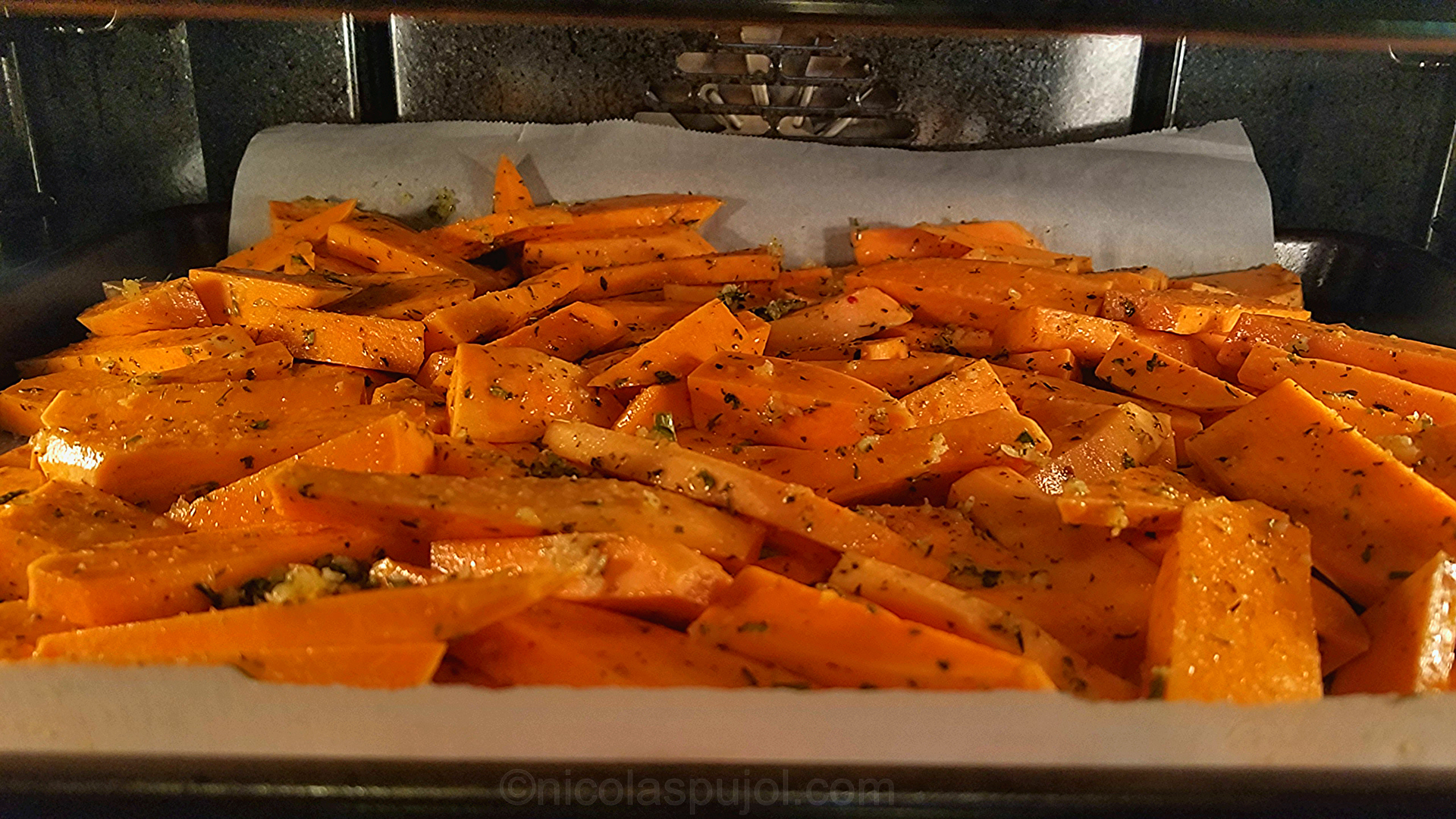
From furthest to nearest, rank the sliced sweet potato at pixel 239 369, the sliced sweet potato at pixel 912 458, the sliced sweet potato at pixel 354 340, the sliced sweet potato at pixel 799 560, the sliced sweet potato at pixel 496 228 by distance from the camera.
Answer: the sliced sweet potato at pixel 496 228 → the sliced sweet potato at pixel 354 340 → the sliced sweet potato at pixel 239 369 → the sliced sweet potato at pixel 912 458 → the sliced sweet potato at pixel 799 560

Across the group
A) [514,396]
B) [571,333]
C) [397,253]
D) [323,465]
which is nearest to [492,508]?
[323,465]

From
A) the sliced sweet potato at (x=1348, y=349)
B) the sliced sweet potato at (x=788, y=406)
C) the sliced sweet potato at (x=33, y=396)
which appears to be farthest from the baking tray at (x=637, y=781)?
the sliced sweet potato at (x=1348, y=349)

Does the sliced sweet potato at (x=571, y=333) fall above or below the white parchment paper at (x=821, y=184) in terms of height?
below

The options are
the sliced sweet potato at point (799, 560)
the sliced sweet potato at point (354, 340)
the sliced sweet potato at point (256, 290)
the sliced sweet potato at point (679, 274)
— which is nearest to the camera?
the sliced sweet potato at point (799, 560)

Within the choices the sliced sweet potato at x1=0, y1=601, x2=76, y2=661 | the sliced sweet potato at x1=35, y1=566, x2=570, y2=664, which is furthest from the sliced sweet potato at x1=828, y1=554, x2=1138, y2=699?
the sliced sweet potato at x1=0, y1=601, x2=76, y2=661

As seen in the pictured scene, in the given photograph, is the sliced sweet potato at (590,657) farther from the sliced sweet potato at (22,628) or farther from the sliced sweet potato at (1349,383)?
the sliced sweet potato at (1349,383)
